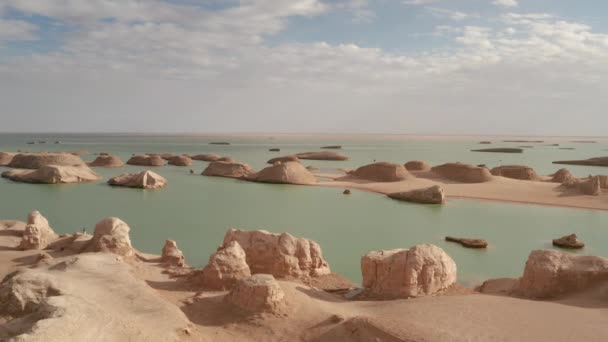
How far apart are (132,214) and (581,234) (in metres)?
16.9

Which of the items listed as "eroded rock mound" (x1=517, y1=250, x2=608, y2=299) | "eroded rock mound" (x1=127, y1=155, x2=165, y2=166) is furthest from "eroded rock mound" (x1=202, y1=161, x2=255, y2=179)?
"eroded rock mound" (x1=517, y1=250, x2=608, y2=299)

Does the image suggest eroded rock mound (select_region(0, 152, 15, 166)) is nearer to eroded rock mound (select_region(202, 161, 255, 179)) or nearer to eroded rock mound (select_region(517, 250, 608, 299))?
eroded rock mound (select_region(202, 161, 255, 179))

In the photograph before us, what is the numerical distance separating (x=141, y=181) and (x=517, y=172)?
987 inches

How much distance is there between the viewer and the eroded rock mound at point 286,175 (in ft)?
100

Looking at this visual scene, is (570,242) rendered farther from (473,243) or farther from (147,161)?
(147,161)

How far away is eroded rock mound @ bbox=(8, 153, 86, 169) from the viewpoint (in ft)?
115

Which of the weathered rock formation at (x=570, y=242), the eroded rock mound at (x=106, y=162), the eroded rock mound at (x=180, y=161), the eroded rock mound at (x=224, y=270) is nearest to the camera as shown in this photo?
the eroded rock mound at (x=224, y=270)

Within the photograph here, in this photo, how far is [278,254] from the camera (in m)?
10.1

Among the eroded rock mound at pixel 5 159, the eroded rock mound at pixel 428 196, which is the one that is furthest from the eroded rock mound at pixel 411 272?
the eroded rock mound at pixel 5 159

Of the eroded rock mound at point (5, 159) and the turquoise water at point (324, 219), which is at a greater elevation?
the eroded rock mound at point (5, 159)

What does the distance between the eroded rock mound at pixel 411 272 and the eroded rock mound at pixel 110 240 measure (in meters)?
5.62

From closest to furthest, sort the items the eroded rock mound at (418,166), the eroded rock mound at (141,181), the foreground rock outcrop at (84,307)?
the foreground rock outcrop at (84,307), the eroded rock mound at (141,181), the eroded rock mound at (418,166)

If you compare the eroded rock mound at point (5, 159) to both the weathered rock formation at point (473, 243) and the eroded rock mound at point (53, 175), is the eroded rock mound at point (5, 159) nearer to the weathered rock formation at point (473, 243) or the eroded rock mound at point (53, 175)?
the eroded rock mound at point (53, 175)

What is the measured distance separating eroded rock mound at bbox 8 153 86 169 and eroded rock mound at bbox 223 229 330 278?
28495 mm
